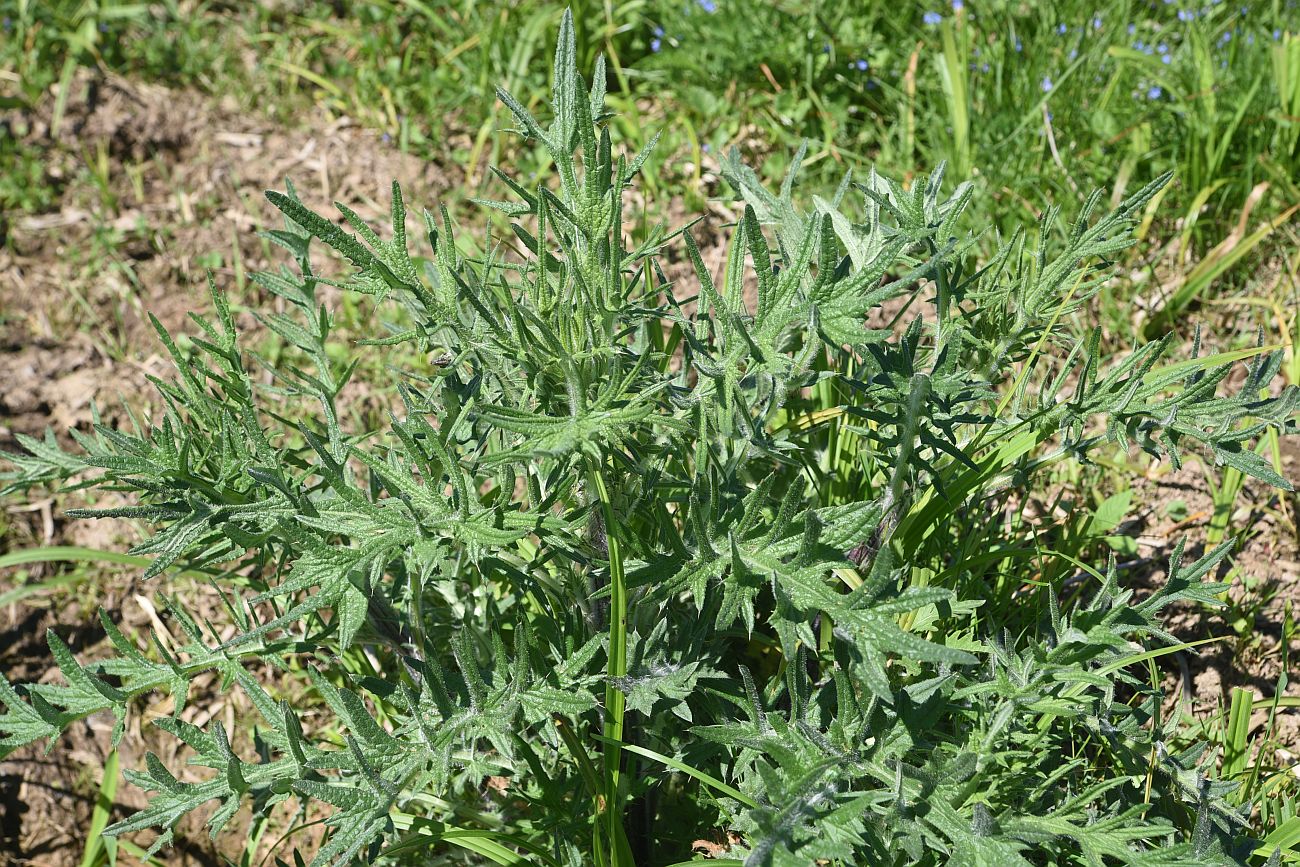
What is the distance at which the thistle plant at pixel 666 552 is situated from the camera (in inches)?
56.0

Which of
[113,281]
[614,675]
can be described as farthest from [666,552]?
[113,281]

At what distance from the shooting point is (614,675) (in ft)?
5.20

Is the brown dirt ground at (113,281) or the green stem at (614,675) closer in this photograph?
the green stem at (614,675)

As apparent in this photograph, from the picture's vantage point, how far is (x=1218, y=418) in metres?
1.66

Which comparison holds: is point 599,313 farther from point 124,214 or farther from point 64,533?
point 124,214

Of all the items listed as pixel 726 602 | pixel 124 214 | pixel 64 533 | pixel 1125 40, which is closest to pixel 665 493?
pixel 726 602

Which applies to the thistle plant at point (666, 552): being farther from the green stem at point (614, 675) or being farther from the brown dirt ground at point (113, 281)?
the brown dirt ground at point (113, 281)

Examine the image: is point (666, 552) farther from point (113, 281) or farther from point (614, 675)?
point (113, 281)

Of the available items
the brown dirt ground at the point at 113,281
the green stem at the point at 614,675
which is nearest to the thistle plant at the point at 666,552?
the green stem at the point at 614,675

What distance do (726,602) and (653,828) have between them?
792 mm

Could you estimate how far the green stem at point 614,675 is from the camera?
1.45m

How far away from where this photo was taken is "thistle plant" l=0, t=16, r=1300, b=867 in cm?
142

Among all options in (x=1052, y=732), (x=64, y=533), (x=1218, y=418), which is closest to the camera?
(x=1218, y=418)

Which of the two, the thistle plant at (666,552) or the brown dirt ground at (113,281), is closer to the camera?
the thistle plant at (666,552)
